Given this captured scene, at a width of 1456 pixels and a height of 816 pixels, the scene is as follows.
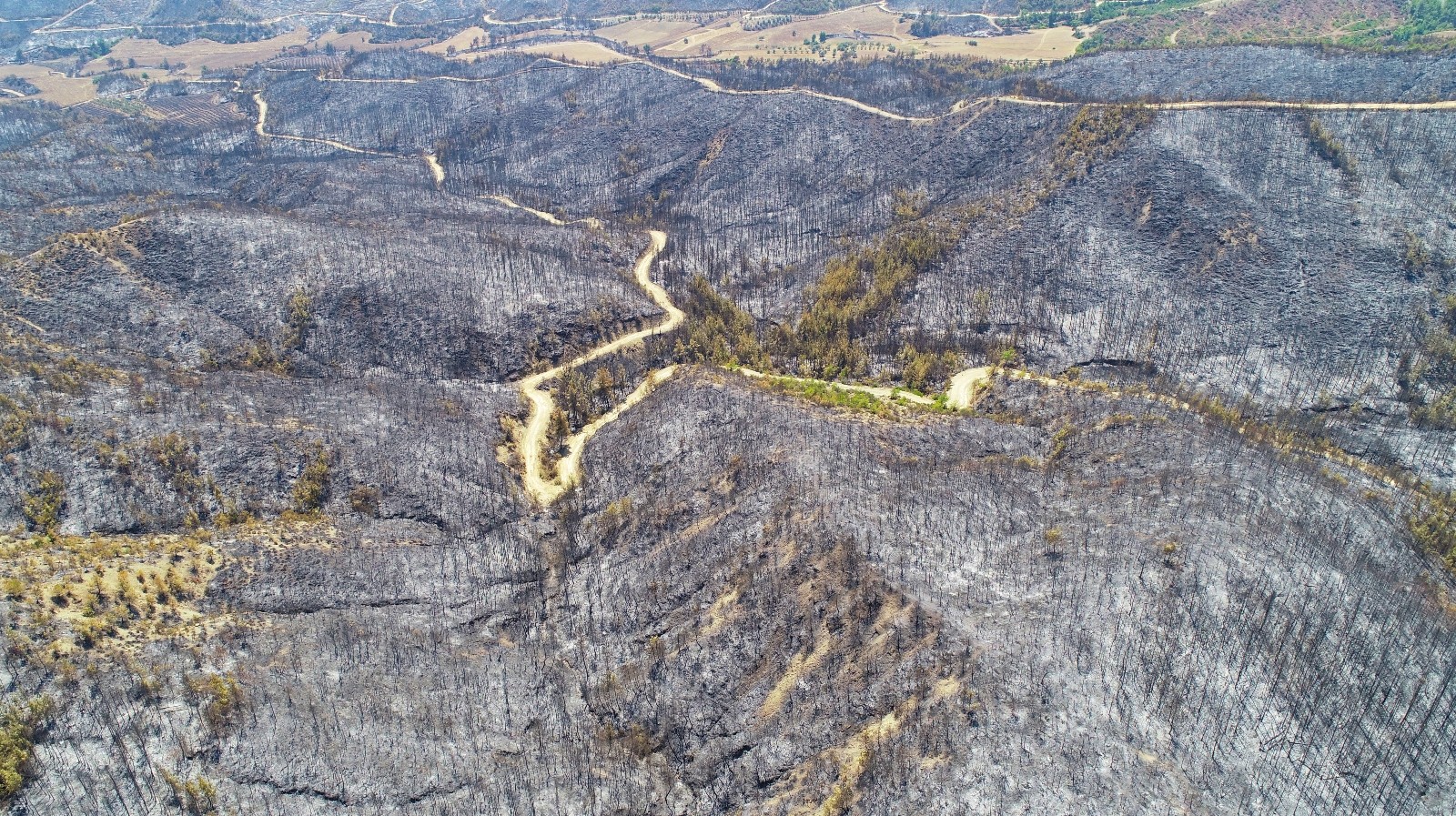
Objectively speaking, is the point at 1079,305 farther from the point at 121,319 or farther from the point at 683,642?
the point at 121,319

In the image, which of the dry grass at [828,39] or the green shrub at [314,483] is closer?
the green shrub at [314,483]

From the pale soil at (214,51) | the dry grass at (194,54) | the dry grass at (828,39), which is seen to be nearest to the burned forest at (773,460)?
the dry grass at (828,39)

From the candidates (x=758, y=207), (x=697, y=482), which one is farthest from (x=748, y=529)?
(x=758, y=207)

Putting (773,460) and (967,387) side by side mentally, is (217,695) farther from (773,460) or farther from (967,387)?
(967,387)

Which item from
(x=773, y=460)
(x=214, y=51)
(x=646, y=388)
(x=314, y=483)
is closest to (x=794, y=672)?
(x=773, y=460)

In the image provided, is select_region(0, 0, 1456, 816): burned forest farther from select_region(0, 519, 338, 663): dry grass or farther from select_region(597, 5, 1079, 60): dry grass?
select_region(597, 5, 1079, 60): dry grass

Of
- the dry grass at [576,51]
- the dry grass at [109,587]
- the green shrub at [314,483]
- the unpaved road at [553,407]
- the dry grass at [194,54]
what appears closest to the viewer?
the dry grass at [109,587]

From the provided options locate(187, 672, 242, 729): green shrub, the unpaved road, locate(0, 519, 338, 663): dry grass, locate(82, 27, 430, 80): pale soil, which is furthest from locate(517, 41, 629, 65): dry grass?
locate(187, 672, 242, 729): green shrub

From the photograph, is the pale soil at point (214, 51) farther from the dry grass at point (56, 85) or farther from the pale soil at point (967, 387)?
the pale soil at point (967, 387)
